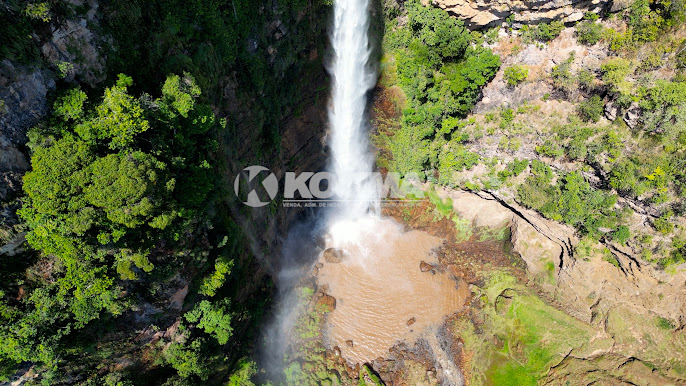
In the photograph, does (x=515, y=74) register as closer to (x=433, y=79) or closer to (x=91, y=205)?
(x=433, y=79)

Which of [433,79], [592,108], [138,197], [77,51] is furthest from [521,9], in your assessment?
[138,197]

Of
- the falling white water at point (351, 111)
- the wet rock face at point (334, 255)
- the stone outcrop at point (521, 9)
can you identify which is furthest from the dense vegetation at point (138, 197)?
the stone outcrop at point (521, 9)

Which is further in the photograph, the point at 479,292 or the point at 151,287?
the point at 479,292

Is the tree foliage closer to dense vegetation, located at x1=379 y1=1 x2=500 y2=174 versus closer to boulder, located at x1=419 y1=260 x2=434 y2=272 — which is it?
dense vegetation, located at x1=379 y1=1 x2=500 y2=174

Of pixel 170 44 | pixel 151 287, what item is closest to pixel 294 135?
pixel 170 44

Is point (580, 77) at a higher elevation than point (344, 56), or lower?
lower

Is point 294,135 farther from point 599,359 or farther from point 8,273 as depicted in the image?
point 599,359

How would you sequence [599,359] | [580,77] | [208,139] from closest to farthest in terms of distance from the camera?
A: 1. [208,139]
2. [580,77]
3. [599,359]
